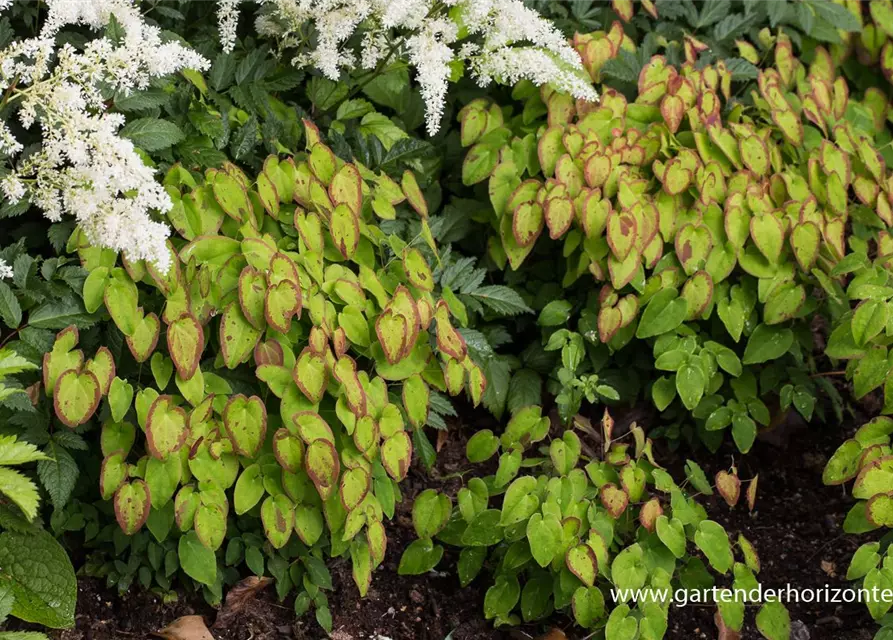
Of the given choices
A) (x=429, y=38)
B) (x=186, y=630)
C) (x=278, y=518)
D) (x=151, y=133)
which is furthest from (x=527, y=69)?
(x=186, y=630)

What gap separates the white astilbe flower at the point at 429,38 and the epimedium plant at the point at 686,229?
241 millimetres

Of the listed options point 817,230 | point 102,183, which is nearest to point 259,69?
point 102,183

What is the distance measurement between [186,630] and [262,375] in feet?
2.00

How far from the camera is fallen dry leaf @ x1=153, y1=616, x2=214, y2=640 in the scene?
234 cm

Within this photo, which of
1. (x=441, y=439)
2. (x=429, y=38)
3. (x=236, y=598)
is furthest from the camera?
(x=441, y=439)

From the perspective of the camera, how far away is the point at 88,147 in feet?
6.44

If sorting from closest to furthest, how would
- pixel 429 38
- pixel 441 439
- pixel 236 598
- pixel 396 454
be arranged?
1. pixel 396 454
2. pixel 236 598
3. pixel 429 38
4. pixel 441 439

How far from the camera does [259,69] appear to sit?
2.66 metres

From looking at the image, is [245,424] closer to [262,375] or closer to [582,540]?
[262,375]

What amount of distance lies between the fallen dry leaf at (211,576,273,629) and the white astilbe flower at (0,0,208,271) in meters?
0.81

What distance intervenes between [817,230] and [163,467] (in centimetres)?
173

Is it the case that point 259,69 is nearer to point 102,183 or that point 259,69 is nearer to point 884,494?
point 102,183

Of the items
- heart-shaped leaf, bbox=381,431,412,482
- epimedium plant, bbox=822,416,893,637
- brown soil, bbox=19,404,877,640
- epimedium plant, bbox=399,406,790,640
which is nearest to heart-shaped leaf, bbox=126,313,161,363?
heart-shaped leaf, bbox=381,431,412,482

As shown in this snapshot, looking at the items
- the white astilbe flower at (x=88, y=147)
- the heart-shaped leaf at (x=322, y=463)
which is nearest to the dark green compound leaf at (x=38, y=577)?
the heart-shaped leaf at (x=322, y=463)
